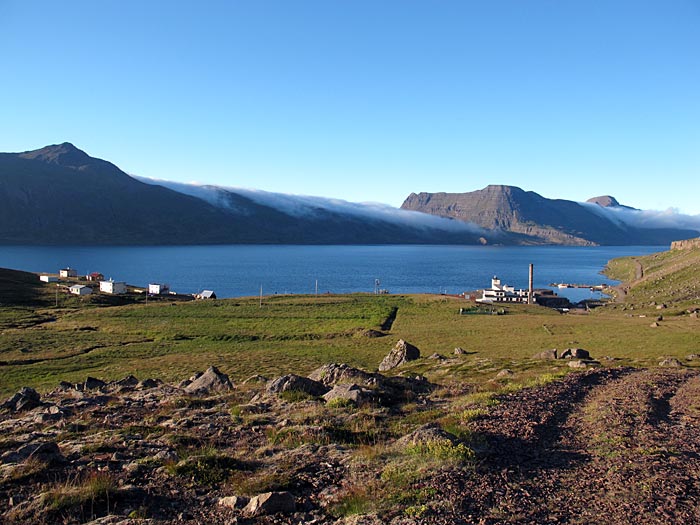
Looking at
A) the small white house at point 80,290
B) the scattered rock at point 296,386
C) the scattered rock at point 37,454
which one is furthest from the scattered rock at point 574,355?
the small white house at point 80,290

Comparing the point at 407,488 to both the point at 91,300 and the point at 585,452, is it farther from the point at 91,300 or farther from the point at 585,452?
the point at 91,300

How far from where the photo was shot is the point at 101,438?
552 inches

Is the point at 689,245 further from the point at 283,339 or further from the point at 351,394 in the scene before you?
the point at 351,394

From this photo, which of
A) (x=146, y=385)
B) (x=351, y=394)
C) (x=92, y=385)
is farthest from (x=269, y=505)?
(x=92, y=385)

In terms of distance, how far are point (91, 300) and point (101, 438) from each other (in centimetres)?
9072

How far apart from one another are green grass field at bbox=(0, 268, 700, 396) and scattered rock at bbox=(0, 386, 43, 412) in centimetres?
1467

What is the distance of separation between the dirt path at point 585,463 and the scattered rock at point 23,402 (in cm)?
1723

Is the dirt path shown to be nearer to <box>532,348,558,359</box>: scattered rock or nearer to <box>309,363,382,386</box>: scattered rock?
<box>309,363,382,386</box>: scattered rock

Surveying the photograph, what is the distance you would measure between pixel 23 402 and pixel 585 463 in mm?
20127

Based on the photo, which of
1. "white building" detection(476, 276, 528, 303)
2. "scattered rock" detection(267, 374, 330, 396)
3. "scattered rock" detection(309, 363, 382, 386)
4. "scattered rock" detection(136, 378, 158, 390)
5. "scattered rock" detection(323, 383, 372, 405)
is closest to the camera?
"scattered rock" detection(323, 383, 372, 405)

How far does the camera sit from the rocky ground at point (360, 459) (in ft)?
30.0

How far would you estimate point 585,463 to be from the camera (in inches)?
445

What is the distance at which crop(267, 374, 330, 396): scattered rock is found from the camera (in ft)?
64.6

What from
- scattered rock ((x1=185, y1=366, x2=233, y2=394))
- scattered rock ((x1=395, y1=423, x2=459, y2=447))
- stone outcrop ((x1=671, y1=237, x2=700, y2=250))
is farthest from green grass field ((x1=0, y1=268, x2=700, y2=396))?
stone outcrop ((x1=671, y1=237, x2=700, y2=250))
